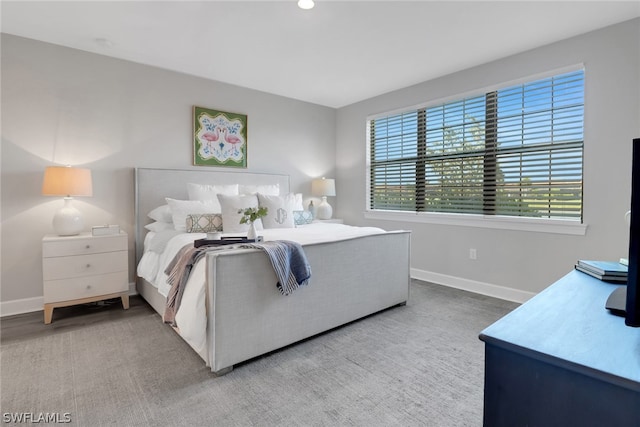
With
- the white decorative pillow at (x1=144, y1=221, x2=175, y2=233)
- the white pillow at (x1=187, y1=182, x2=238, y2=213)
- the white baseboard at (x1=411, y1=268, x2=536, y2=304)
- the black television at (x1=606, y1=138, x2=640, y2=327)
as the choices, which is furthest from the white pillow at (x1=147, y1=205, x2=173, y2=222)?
the black television at (x1=606, y1=138, x2=640, y2=327)

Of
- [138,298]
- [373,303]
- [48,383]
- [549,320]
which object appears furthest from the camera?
[138,298]

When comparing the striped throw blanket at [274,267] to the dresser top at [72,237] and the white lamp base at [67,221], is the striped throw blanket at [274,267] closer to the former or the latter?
the dresser top at [72,237]

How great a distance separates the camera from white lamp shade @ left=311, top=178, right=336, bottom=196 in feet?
15.8

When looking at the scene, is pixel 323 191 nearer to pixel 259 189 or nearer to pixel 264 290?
Answer: pixel 259 189

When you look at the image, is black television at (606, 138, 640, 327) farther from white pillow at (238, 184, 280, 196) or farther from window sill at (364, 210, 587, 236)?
white pillow at (238, 184, 280, 196)

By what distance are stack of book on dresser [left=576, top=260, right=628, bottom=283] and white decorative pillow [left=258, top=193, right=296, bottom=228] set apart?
2.53 meters

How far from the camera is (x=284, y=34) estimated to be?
9.44ft

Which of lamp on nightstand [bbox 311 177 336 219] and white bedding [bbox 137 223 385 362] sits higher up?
lamp on nightstand [bbox 311 177 336 219]

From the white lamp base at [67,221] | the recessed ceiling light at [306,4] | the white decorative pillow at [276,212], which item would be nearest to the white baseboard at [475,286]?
the white decorative pillow at [276,212]

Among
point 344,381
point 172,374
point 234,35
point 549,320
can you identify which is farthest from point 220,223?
point 549,320

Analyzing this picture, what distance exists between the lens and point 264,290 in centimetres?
210

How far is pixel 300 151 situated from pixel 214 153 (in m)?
1.36

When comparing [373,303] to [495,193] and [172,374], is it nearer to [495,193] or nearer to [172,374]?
[172,374]

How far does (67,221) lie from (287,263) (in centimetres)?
219
